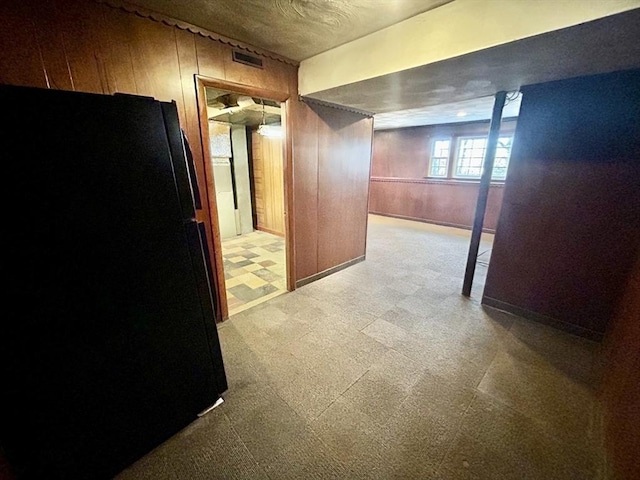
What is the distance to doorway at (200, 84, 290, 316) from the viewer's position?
12.7ft

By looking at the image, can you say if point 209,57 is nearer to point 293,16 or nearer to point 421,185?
point 293,16

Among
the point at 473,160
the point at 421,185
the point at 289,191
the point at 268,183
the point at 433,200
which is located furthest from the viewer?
the point at 421,185

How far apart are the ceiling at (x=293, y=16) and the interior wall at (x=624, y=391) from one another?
216cm

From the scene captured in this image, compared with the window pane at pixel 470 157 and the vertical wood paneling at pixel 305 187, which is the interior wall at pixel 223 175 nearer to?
the vertical wood paneling at pixel 305 187

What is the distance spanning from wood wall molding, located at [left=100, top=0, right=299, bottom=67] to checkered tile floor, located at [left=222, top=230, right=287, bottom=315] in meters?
2.45

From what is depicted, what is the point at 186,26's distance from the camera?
73.5 inches

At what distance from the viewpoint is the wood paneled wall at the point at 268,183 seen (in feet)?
16.8

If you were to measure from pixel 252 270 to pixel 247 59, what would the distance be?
2627 millimetres

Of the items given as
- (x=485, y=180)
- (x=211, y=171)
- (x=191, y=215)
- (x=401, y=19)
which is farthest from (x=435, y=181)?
(x=191, y=215)

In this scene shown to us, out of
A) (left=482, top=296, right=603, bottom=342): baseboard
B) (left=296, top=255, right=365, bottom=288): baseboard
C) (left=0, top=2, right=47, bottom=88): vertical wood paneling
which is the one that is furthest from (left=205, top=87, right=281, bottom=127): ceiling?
(left=482, top=296, right=603, bottom=342): baseboard

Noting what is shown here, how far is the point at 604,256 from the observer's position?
219cm

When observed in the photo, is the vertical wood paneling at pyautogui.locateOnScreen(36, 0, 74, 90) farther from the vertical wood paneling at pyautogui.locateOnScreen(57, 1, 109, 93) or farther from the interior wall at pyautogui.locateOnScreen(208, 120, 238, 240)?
the interior wall at pyautogui.locateOnScreen(208, 120, 238, 240)

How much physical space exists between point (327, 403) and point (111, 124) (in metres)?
1.91

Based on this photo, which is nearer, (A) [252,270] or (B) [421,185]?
(A) [252,270]
